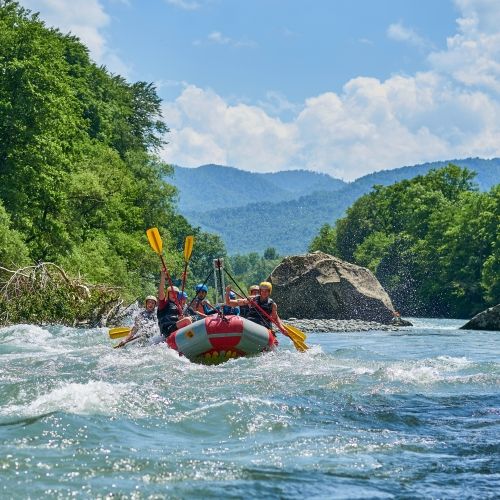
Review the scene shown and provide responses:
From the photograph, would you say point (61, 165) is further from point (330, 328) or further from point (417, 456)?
point (417, 456)

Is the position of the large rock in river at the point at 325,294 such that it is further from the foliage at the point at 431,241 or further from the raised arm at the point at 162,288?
the foliage at the point at 431,241

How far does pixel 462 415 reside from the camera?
36.6 feet

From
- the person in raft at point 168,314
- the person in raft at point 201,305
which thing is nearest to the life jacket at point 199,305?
the person in raft at point 201,305

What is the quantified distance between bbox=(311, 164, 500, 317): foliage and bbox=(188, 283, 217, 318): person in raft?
135 feet

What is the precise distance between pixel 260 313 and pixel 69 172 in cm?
2159

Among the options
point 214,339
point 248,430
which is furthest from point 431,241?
point 248,430

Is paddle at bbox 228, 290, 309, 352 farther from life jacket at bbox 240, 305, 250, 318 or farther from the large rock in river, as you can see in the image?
the large rock in river

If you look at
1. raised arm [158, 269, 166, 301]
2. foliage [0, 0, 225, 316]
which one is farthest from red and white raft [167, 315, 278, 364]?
foliage [0, 0, 225, 316]

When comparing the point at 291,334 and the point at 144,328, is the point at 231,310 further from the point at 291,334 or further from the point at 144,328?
the point at 144,328

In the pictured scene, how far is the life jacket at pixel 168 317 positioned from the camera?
18.1 meters

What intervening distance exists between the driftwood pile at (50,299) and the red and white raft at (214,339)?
35.6 ft

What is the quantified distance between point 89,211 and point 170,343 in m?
23.4

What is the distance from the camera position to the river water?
25.5 ft

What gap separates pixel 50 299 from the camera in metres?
26.9
